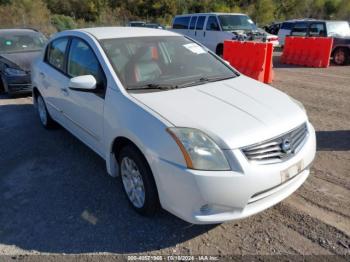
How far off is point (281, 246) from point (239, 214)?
0.52m

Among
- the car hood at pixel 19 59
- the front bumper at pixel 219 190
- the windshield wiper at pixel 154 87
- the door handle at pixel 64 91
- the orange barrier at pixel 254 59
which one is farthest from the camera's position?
the orange barrier at pixel 254 59

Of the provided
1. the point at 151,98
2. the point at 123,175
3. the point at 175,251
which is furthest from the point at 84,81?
the point at 175,251

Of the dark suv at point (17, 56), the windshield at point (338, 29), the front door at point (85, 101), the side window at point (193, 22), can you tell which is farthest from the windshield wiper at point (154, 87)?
the windshield at point (338, 29)

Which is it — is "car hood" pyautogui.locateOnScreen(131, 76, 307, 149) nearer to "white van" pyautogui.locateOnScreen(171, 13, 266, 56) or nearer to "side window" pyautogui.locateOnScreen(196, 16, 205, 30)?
"white van" pyautogui.locateOnScreen(171, 13, 266, 56)

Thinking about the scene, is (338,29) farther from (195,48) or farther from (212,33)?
(195,48)

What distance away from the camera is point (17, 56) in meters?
7.95

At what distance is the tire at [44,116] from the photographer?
5.43 metres

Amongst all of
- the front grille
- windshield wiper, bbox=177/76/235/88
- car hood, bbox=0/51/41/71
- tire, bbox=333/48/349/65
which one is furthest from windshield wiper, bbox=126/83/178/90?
tire, bbox=333/48/349/65

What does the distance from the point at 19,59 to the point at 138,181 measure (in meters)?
6.18

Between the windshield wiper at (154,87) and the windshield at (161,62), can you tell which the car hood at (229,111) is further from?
the windshield at (161,62)

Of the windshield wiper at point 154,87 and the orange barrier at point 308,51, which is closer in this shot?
the windshield wiper at point 154,87

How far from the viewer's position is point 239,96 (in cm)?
325

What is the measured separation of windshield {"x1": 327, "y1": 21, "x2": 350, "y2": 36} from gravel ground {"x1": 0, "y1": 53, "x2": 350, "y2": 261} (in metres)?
10.3

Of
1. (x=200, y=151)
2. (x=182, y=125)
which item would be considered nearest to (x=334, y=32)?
(x=182, y=125)
